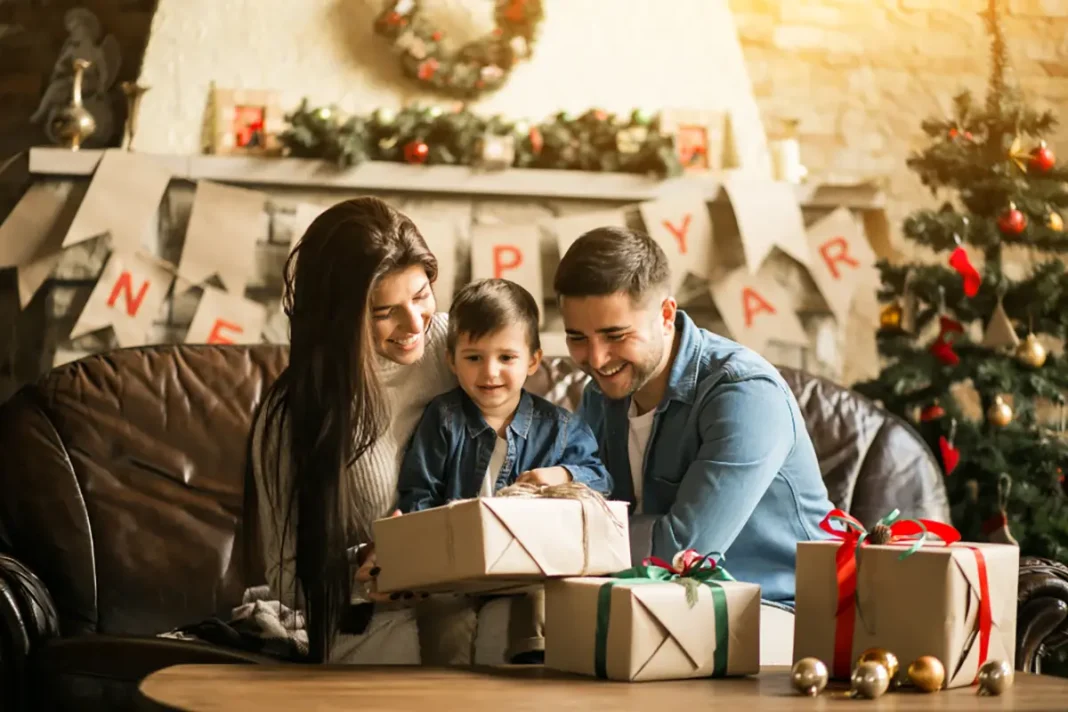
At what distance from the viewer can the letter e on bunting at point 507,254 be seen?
15.0ft

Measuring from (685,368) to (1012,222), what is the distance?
2053 mm

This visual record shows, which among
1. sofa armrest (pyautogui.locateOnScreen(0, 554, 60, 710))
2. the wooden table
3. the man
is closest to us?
the wooden table

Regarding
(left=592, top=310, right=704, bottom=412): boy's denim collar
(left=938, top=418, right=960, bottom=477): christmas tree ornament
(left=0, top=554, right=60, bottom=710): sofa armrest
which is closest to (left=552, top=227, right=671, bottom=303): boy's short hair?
(left=592, top=310, right=704, bottom=412): boy's denim collar

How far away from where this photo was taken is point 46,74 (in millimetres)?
4891

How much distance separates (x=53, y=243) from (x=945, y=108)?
11.1ft

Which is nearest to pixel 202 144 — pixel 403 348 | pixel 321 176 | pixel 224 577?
pixel 321 176

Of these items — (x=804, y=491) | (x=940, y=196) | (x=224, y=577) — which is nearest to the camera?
(x=804, y=491)

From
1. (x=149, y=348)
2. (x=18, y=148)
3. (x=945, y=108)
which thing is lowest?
(x=149, y=348)

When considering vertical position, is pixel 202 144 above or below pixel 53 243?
above

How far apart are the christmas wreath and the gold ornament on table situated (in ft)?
3.39

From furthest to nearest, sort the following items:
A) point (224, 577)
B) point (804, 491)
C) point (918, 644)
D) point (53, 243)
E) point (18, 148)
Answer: point (18, 148) < point (53, 243) < point (224, 577) < point (804, 491) < point (918, 644)

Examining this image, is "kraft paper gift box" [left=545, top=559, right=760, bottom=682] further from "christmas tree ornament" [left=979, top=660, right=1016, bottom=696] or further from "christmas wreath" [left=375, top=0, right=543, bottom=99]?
"christmas wreath" [left=375, top=0, right=543, bottom=99]

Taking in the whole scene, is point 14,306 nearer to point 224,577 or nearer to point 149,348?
point 149,348

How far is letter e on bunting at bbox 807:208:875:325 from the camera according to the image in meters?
4.88
